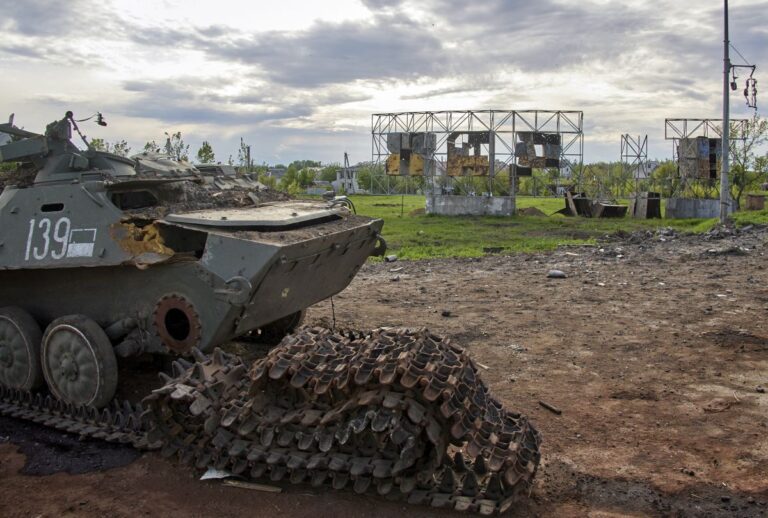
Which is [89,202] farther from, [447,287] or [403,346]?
[447,287]

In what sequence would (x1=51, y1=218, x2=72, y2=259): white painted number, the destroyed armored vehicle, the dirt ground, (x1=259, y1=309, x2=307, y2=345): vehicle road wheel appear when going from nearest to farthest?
the dirt ground, the destroyed armored vehicle, (x1=51, y1=218, x2=72, y2=259): white painted number, (x1=259, y1=309, x2=307, y2=345): vehicle road wheel

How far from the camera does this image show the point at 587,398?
21.8 ft

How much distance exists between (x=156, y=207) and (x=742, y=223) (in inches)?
671

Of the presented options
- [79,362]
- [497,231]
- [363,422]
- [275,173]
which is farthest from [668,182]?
[275,173]

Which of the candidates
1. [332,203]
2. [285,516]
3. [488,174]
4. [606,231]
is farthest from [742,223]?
[285,516]

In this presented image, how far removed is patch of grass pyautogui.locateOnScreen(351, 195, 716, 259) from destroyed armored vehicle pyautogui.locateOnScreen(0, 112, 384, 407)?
9.18 m

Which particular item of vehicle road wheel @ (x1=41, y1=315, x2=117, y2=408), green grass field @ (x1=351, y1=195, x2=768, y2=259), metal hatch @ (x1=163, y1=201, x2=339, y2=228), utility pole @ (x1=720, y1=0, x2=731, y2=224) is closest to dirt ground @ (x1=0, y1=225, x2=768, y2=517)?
vehicle road wheel @ (x1=41, y1=315, x2=117, y2=408)

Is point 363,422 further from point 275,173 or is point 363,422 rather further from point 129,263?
point 275,173

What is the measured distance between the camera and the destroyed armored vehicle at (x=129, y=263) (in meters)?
5.83

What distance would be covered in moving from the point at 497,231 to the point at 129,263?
1650 centimetres

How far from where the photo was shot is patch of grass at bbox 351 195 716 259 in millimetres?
16953

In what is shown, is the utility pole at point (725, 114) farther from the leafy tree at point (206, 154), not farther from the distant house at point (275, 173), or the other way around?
the distant house at point (275, 173)

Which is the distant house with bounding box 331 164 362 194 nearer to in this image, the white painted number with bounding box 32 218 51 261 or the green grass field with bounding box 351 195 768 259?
the green grass field with bounding box 351 195 768 259

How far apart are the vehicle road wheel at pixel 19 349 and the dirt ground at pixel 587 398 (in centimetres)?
43
